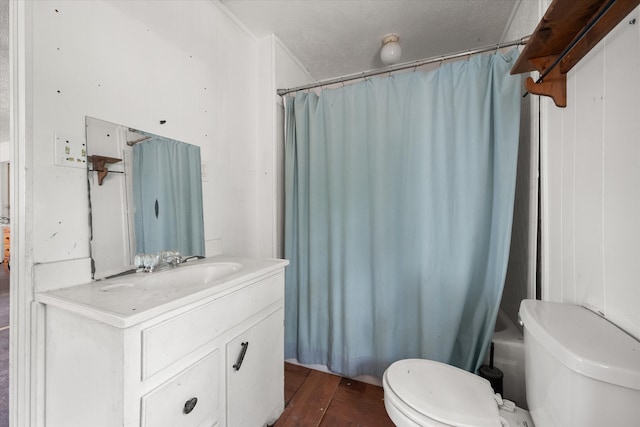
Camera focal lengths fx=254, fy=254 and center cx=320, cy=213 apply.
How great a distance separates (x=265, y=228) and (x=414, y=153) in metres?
1.07

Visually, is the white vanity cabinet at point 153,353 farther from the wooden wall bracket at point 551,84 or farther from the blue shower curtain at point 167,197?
the wooden wall bracket at point 551,84

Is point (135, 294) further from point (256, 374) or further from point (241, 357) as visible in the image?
point (256, 374)

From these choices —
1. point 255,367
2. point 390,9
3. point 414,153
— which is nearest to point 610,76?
point 414,153

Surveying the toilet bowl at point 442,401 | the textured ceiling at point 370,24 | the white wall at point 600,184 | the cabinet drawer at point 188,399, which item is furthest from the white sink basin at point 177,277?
the textured ceiling at point 370,24

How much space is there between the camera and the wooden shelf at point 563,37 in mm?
731

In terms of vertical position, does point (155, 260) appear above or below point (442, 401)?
above

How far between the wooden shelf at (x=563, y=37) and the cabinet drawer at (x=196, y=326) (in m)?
1.38

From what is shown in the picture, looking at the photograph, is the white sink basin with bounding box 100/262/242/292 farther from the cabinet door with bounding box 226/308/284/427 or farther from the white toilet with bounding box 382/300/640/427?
the white toilet with bounding box 382/300/640/427

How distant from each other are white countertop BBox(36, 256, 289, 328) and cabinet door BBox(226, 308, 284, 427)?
238 millimetres

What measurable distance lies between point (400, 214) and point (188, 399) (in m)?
1.25

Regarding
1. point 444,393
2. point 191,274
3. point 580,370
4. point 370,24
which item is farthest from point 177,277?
point 370,24

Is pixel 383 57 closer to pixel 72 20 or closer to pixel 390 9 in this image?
pixel 390 9

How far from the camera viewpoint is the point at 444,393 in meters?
0.93

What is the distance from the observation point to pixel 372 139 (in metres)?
1.52
